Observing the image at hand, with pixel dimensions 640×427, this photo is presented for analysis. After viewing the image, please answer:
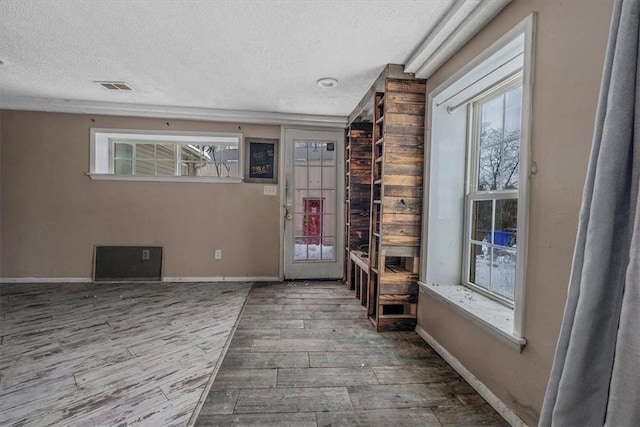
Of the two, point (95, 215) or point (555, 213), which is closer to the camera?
point (555, 213)

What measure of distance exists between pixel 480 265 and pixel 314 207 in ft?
7.53

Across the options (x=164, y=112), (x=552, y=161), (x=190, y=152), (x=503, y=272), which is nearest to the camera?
(x=552, y=161)

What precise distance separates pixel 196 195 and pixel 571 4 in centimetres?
379

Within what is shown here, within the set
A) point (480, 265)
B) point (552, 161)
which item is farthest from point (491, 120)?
point (480, 265)

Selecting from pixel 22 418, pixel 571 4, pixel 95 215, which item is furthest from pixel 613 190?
pixel 95 215

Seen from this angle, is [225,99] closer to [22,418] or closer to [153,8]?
[153,8]

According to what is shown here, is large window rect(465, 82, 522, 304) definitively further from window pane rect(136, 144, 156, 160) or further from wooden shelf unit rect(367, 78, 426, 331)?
window pane rect(136, 144, 156, 160)

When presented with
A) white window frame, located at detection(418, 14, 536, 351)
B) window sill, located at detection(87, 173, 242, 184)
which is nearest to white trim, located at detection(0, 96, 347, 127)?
window sill, located at detection(87, 173, 242, 184)

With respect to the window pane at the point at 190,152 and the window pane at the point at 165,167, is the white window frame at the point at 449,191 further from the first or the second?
the window pane at the point at 165,167

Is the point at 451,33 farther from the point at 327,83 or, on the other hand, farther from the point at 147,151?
the point at 147,151

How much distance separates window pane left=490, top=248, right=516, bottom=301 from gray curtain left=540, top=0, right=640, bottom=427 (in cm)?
102

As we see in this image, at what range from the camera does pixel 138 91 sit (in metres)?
3.03

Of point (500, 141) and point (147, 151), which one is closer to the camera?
point (500, 141)

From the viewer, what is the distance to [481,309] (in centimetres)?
175
